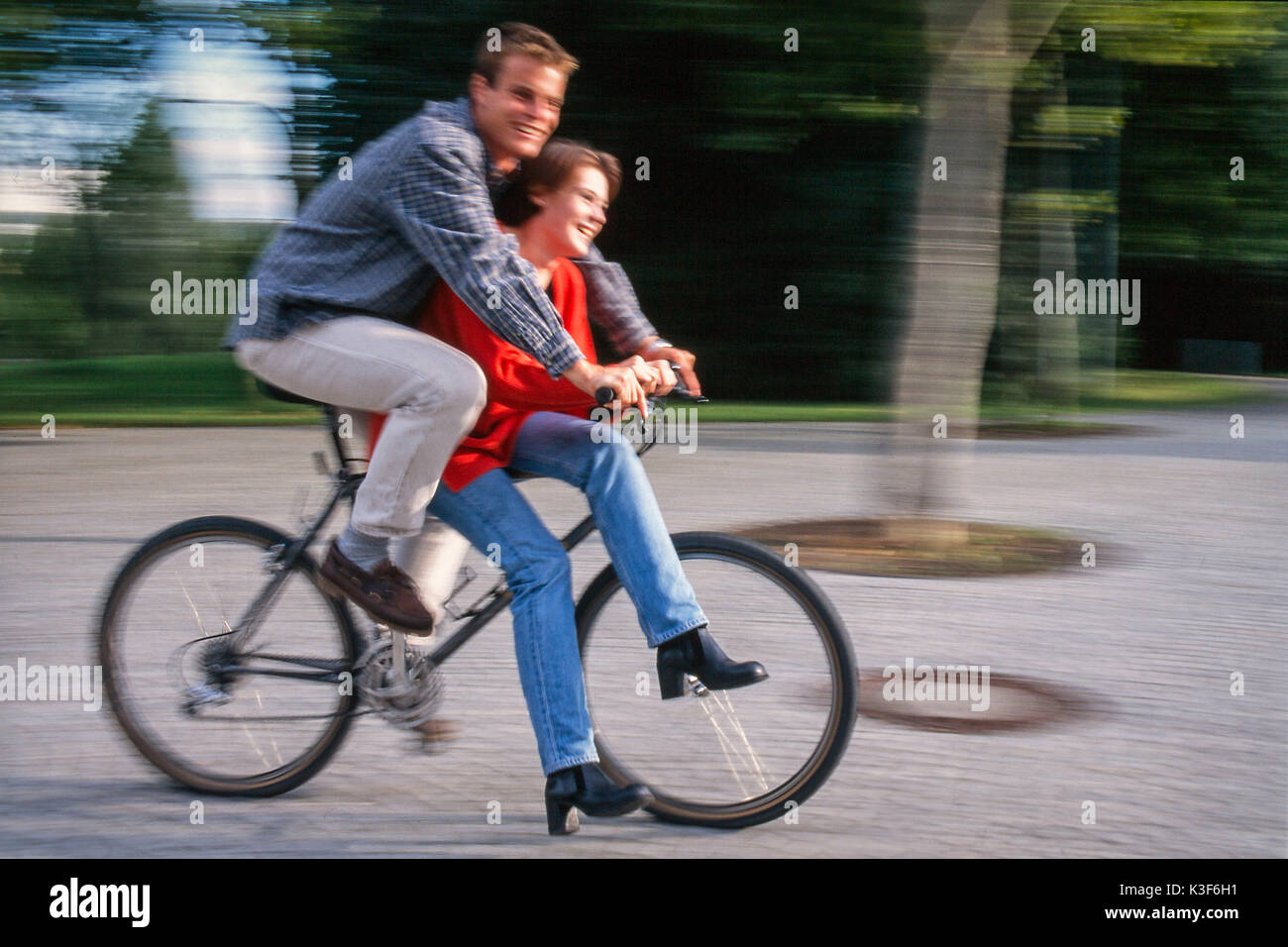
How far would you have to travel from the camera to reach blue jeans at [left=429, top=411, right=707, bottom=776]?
11.0 ft

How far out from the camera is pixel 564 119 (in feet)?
55.9

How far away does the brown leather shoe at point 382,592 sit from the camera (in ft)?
11.4

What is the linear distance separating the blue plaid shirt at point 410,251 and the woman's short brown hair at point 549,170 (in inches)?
3.0

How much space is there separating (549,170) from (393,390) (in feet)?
2.20

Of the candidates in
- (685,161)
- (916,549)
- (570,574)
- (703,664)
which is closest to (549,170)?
(570,574)

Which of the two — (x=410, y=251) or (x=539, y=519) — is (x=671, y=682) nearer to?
(x=539, y=519)

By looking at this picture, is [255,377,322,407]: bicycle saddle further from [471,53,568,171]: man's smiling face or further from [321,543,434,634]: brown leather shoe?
[471,53,568,171]: man's smiling face
